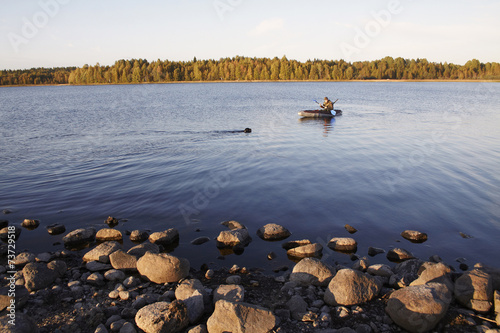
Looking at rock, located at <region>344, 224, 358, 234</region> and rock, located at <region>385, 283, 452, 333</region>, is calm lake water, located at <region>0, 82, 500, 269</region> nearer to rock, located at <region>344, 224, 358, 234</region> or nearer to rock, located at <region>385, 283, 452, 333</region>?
rock, located at <region>344, 224, 358, 234</region>

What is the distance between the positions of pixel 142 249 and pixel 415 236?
925cm

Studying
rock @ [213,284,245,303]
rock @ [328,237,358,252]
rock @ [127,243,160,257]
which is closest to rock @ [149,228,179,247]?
rock @ [127,243,160,257]

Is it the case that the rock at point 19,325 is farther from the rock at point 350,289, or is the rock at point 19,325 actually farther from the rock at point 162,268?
the rock at point 350,289

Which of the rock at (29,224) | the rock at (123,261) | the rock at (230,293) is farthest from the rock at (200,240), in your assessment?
the rock at (29,224)

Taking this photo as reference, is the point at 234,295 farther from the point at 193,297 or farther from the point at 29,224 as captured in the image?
the point at 29,224

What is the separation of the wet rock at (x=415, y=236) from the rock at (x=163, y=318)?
845 cm

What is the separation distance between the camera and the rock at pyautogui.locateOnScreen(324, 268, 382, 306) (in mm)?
8156

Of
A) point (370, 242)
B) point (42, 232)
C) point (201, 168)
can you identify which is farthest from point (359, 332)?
point (201, 168)

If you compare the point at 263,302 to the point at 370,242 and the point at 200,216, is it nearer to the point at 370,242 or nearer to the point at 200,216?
the point at 370,242

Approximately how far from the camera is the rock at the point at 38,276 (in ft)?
28.8

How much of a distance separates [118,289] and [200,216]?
5.56m

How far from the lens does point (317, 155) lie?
24562 millimetres

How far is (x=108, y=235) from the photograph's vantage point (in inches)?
468

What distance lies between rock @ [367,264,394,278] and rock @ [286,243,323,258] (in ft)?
5.79
